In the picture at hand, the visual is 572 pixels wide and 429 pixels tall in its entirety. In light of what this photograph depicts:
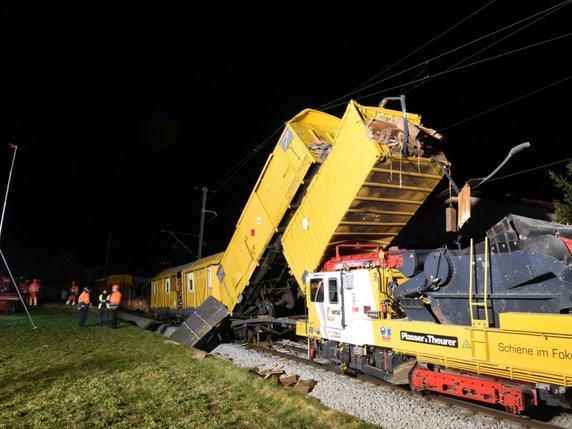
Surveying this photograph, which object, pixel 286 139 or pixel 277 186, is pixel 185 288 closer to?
pixel 277 186

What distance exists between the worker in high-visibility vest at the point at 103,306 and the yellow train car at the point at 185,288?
287 centimetres

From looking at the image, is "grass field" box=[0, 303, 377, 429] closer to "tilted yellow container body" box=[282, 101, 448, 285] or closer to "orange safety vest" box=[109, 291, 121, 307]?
"tilted yellow container body" box=[282, 101, 448, 285]

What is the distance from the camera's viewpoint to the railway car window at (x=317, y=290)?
8.14 meters

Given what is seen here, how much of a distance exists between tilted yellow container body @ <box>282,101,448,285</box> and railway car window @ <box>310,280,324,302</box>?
0.35m

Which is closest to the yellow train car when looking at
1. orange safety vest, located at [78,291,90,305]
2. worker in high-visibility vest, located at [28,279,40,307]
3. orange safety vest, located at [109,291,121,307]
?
orange safety vest, located at [109,291,121,307]

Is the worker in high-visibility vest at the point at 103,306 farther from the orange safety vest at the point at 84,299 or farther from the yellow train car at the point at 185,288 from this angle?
the yellow train car at the point at 185,288

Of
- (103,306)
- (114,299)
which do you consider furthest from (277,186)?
(103,306)

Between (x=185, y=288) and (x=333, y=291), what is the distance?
34.6ft

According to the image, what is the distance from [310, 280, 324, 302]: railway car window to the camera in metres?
8.14

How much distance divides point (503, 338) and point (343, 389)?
300cm

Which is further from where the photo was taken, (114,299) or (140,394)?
(114,299)

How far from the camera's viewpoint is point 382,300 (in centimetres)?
665

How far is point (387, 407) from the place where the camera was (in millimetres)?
5762

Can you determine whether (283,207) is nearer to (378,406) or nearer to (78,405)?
(378,406)
